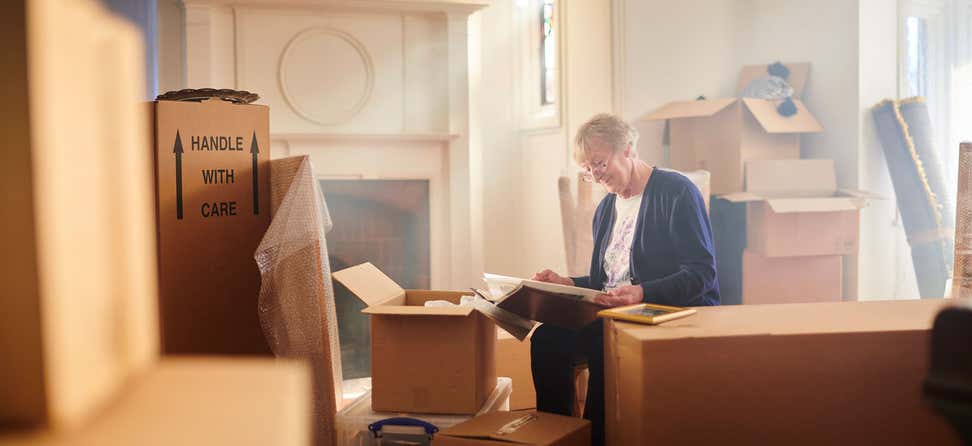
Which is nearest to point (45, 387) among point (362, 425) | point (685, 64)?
point (362, 425)

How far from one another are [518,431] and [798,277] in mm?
2177

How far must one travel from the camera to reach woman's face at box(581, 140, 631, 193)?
7.20 ft

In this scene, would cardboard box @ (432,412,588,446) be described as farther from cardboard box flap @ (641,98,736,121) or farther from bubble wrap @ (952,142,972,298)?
cardboard box flap @ (641,98,736,121)

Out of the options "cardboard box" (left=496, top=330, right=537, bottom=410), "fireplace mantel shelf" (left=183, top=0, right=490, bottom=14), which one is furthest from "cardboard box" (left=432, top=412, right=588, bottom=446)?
"fireplace mantel shelf" (left=183, top=0, right=490, bottom=14)

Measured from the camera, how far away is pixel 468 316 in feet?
6.13

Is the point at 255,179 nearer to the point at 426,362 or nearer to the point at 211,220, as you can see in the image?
the point at 211,220

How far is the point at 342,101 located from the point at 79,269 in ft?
12.8

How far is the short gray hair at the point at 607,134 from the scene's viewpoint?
7.18ft

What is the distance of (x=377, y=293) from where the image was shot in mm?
2070

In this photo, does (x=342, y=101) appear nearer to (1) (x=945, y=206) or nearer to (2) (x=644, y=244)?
(2) (x=644, y=244)

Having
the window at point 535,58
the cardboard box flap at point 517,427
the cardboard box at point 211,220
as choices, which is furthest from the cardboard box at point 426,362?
the window at point 535,58

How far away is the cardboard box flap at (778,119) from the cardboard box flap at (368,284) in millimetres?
2069

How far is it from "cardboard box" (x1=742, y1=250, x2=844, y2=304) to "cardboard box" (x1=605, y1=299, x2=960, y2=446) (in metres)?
2.03

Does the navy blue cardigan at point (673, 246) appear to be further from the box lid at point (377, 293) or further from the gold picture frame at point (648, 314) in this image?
the box lid at point (377, 293)
